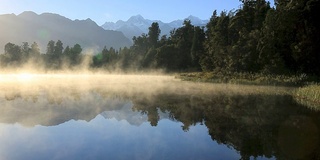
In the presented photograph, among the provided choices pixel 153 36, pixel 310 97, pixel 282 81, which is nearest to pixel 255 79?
pixel 282 81

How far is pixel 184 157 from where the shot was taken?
1280 cm

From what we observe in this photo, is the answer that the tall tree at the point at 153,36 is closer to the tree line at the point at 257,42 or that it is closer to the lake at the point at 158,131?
the tree line at the point at 257,42

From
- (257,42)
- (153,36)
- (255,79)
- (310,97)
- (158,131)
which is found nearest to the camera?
(158,131)

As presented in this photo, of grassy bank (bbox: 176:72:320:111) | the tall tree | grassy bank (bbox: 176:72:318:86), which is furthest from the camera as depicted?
the tall tree

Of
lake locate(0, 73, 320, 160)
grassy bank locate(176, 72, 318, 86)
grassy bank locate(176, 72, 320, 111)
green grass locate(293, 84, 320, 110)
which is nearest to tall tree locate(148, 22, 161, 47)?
grassy bank locate(176, 72, 320, 111)

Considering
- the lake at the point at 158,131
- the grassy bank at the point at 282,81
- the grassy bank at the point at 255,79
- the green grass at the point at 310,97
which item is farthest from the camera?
the grassy bank at the point at 255,79

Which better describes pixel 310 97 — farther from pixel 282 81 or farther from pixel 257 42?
pixel 257 42

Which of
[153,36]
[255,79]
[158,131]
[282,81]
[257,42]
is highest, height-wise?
[153,36]

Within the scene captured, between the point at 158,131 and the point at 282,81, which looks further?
the point at 282,81

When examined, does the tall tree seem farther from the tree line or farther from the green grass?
the green grass

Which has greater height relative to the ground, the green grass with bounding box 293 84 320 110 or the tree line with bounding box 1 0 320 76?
Answer: the tree line with bounding box 1 0 320 76


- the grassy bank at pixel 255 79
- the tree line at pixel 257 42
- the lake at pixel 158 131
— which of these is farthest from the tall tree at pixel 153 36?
the lake at pixel 158 131

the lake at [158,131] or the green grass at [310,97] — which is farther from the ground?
the green grass at [310,97]

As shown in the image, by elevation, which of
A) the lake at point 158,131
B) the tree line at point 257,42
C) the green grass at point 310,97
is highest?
the tree line at point 257,42
